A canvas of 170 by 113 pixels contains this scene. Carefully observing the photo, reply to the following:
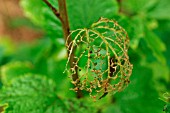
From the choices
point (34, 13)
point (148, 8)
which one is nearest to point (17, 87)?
point (34, 13)

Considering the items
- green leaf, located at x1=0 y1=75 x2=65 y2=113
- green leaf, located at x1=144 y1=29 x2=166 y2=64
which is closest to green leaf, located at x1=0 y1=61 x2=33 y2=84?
green leaf, located at x1=0 y1=75 x2=65 y2=113

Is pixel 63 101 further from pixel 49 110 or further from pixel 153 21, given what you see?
pixel 153 21

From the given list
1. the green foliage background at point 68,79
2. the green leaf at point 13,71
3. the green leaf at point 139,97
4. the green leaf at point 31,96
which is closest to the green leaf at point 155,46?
the green foliage background at point 68,79

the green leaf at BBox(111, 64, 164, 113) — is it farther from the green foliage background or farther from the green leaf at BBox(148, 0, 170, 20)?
the green leaf at BBox(148, 0, 170, 20)

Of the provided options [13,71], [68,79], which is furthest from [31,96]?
[13,71]

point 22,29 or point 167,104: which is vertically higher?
point 22,29

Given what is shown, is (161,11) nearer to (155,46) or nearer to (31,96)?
(155,46)

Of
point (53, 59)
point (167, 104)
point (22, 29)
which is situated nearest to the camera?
point (167, 104)
